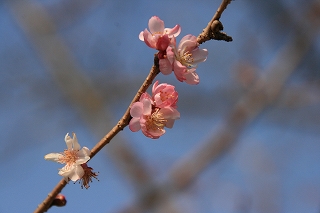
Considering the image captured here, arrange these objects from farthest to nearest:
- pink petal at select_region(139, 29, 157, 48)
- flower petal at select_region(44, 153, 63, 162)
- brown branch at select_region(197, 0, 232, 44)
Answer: flower petal at select_region(44, 153, 63, 162) < pink petal at select_region(139, 29, 157, 48) < brown branch at select_region(197, 0, 232, 44)

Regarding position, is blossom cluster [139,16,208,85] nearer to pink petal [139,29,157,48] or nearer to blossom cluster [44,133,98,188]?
pink petal [139,29,157,48]

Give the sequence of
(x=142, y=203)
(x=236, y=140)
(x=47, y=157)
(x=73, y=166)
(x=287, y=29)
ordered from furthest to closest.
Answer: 1. (x=287, y=29)
2. (x=236, y=140)
3. (x=142, y=203)
4. (x=47, y=157)
5. (x=73, y=166)

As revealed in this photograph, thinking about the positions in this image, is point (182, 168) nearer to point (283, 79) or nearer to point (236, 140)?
point (236, 140)

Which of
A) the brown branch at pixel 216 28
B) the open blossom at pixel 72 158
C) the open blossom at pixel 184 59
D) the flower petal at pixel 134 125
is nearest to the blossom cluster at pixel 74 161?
the open blossom at pixel 72 158

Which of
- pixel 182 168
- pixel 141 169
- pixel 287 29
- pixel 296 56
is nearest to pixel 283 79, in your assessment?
pixel 296 56

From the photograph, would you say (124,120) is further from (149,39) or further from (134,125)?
(149,39)

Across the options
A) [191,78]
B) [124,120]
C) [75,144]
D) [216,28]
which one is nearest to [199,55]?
[191,78]

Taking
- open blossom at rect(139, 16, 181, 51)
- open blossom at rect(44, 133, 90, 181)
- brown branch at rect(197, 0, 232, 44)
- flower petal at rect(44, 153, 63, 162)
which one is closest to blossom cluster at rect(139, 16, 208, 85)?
open blossom at rect(139, 16, 181, 51)
